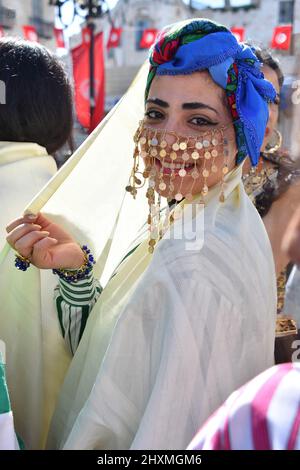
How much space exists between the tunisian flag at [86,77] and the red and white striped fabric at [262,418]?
5318 millimetres

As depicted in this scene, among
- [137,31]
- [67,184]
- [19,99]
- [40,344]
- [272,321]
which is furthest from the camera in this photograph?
[137,31]

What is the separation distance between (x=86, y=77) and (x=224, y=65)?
541cm

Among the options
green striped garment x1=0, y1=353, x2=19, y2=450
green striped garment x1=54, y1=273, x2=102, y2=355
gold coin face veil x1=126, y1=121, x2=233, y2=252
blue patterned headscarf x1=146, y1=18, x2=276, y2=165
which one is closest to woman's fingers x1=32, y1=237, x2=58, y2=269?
green striped garment x1=54, y1=273, x2=102, y2=355

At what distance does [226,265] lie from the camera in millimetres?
1137

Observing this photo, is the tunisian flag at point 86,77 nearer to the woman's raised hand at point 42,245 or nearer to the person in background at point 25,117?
the person in background at point 25,117

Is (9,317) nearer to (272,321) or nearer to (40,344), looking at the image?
(40,344)

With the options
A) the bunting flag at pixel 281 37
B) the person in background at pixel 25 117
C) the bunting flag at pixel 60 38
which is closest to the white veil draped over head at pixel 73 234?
the person in background at pixel 25 117

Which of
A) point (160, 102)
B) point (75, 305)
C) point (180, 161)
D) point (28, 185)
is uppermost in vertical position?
point (160, 102)

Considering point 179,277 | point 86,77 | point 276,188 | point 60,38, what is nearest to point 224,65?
point 179,277

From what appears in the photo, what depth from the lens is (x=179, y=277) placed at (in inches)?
43.8

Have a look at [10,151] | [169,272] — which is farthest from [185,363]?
[10,151]

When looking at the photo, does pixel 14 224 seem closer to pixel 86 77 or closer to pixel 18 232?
pixel 18 232

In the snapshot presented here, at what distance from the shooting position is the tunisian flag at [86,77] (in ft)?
19.5

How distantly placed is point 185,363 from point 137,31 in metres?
17.6
